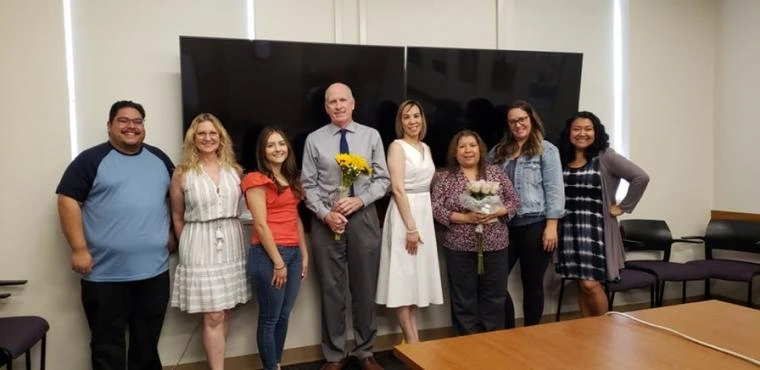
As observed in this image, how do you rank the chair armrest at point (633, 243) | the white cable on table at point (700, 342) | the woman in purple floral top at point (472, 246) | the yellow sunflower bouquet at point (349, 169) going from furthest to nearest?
the chair armrest at point (633, 243) → the woman in purple floral top at point (472, 246) → the yellow sunflower bouquet at point (349, 169) → the white cable on table at point (700, 342)

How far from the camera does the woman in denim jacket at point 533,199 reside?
3068 mm

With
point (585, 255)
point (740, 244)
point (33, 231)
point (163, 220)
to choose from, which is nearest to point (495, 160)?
point (585, 255)

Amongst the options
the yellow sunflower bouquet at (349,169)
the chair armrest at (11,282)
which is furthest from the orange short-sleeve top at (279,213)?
the chair armrest at (11,282)

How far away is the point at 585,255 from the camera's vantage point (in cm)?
318

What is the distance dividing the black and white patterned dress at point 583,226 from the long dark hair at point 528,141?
33 cm

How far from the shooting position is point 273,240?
263cm

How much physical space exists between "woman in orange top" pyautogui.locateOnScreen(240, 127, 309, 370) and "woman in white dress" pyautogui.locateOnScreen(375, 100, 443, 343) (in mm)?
544

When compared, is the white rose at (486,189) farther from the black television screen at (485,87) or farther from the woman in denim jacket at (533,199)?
the black television screen at (485,87)

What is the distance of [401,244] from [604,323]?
4.65 ft

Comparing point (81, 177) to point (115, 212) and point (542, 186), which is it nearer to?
point (115, 212)

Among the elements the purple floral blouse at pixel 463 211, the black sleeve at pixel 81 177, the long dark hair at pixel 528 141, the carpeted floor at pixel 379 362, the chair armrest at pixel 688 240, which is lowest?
the carpeted floor at pixel 379 362

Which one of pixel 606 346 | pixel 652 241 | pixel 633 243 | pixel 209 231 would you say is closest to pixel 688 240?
pixel 652 241

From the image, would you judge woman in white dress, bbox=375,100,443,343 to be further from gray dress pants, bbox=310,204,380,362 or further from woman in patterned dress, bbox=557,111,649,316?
woman in patterned dress, bbox=557,111,649,316

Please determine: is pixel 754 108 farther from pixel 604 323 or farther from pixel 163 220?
pixel 163 220
